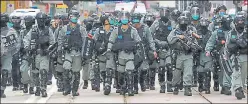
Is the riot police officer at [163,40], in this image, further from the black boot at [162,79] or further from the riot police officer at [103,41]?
the riot police officer at [103,41]

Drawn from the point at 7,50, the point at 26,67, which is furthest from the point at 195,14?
the point at 7,50

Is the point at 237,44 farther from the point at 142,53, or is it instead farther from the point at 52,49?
the point at 52,49

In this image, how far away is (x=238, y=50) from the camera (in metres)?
13.2

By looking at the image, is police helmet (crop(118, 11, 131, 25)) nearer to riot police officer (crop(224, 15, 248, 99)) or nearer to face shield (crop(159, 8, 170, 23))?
face shield (crop(159, 8, 170, 23))

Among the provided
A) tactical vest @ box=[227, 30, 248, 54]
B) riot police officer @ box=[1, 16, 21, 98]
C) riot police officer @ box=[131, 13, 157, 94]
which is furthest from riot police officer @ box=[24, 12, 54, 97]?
tactical vest @ box=[227, 30, 248, 54]

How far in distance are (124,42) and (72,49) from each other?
4.12 feet

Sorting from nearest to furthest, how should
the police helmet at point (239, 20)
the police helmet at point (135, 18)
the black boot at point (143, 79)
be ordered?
1. the police helmet at point (239, 20)
2. the police helmet at point (135, 18)
3. the black boot at point (143, 79)

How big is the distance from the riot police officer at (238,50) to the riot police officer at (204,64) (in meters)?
1.41

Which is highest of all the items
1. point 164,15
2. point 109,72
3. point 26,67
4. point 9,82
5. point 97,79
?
point 164,15

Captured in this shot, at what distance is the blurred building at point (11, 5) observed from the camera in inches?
1511

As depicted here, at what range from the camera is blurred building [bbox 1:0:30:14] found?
3837 centimetres

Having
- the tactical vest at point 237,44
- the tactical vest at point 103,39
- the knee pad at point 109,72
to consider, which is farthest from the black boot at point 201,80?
the tactical vest at point 103,39

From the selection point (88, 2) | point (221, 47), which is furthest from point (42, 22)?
point (88, 2)

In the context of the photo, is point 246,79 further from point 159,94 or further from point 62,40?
point 62,40
